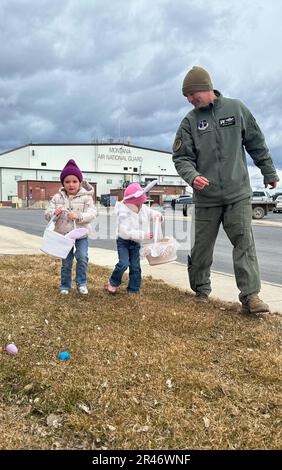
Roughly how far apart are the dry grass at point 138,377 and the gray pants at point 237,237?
352 millimetres

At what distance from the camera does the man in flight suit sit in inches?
170

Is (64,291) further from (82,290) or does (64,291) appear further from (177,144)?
(177,144)

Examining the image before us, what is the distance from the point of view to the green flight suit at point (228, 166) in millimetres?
4324

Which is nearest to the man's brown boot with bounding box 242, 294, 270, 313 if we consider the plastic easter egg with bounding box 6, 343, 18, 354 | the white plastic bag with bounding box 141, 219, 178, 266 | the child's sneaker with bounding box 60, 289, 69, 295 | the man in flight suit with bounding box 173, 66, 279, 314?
the man in flight suit with bounding box 173, 66, 279, 314

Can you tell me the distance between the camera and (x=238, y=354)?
3.35 metres

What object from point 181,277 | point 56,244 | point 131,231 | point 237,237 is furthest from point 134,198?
point 181,277

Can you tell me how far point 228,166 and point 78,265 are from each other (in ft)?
6.45

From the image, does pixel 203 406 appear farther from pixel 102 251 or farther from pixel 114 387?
pixel 102 251

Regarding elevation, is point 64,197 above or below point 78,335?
above

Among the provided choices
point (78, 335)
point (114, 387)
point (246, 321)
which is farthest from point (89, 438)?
point (246, 321)

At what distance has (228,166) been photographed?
4332 mm

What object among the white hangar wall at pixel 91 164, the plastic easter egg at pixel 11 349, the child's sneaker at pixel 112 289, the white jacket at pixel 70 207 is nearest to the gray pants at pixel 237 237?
the child's sneaker at pixel 112 289
